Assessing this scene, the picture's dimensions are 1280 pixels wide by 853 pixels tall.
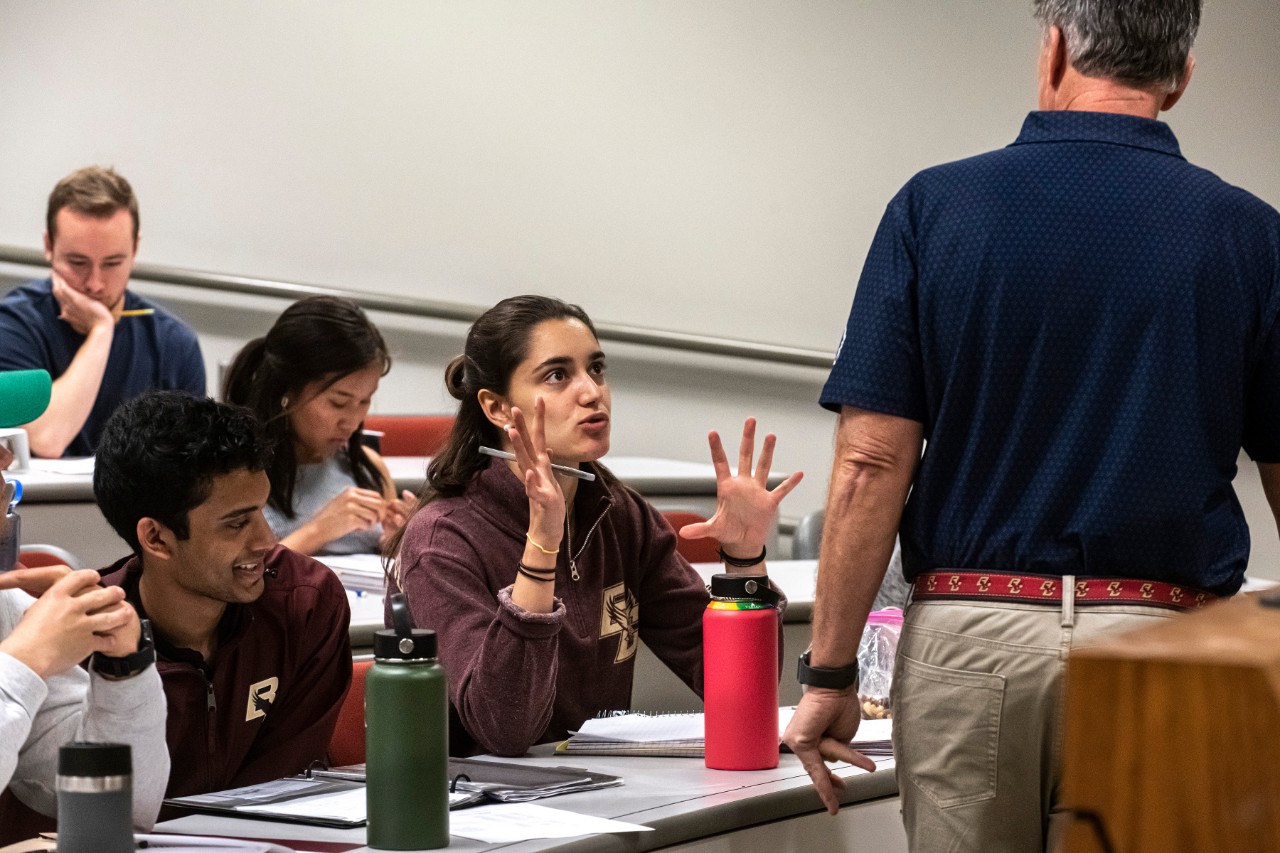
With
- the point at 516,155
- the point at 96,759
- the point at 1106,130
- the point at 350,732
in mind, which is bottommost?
the point at 350,732

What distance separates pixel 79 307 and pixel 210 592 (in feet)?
7.61

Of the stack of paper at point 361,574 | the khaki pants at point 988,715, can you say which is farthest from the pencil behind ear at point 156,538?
the stack of paper at point 361,574

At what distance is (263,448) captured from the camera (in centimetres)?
191

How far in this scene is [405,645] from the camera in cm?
139

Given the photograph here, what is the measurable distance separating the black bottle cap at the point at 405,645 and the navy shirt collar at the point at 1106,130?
31.1 inches

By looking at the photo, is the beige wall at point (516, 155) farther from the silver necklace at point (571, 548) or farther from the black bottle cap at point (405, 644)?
the black bottle cap at point (405, 644)

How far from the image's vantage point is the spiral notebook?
6.17ft

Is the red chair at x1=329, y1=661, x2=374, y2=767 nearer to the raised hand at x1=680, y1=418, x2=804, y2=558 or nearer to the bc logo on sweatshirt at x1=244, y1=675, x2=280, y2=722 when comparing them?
the bc logo on sweatshirt at x1=244, y1=675, x2=280, y2=722

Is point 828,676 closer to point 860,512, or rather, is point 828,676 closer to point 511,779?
point 860,512

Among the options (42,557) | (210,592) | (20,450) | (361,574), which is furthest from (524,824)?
(20,450)

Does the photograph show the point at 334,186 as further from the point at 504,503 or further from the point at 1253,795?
the point at 1253,795

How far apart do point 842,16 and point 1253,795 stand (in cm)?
470

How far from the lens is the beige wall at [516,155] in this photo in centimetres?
529

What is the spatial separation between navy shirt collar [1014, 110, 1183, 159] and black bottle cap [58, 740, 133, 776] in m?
1.04
